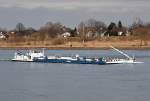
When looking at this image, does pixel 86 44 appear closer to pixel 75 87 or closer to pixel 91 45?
pixel 91 45

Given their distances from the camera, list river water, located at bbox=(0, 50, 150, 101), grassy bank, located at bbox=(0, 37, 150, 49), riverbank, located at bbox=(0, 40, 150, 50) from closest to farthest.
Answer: river water, located at bbox=(0, 50, 150, 101), riverbank, located at bbox=(0, 40, 150, 50), grassy bank, located at bbox=(0, 37, 150, 49)

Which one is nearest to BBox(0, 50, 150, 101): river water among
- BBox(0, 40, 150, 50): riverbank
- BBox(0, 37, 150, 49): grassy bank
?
BBox(0, 40, 150, 50): riverbank

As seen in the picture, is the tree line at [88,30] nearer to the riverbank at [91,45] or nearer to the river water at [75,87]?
the riverbank at [91,45]

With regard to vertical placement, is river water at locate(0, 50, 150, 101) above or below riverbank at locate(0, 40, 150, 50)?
below

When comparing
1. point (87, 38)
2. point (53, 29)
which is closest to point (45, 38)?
point (87, 38)

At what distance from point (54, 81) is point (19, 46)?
296 feet

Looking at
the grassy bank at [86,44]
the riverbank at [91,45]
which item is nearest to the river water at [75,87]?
the riverbank at [91,45]

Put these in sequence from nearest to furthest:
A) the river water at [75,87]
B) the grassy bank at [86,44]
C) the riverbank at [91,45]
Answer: the river water at [75,87]
the riverbank at [91,45]
the grassy bank at [86,44]

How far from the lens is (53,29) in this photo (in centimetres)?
17900

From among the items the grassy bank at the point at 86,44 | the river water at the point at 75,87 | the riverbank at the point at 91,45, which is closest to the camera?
the river water at the point at 75,87

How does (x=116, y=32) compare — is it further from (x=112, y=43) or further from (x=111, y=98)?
(x=111, y=98)

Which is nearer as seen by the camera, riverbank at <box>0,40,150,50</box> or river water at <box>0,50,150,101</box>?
river water at <box>0,50,150,101</box>

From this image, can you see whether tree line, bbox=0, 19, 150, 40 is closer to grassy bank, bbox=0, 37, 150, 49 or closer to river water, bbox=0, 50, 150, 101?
grassy bank, bbox=0, 37, 150, 49

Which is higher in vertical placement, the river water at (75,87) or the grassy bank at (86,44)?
the grassy bank at (86,44)
